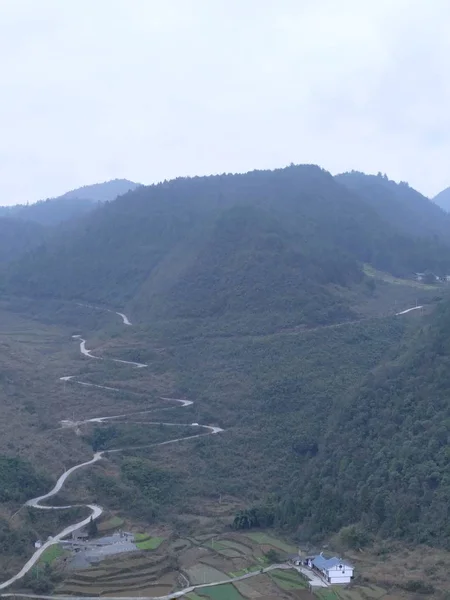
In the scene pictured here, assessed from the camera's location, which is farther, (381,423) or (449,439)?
(381,423)

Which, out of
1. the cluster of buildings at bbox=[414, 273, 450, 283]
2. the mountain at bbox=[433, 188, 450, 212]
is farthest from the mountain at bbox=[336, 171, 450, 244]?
the mountain at bbox=[433, 188, 450, 212]

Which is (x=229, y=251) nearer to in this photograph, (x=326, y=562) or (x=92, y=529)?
(x=92, y=529)

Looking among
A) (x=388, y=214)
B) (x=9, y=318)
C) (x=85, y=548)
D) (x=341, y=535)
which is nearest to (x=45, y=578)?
(x=85, y=548)

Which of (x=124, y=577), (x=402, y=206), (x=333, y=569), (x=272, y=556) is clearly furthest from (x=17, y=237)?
(x=333, y=569)

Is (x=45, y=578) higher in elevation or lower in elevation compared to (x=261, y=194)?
lower

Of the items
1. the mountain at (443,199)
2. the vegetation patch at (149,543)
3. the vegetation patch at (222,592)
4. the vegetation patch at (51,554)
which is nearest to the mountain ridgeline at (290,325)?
the vegetation patch at (222,592)

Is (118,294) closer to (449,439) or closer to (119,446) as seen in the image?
(119,446)
